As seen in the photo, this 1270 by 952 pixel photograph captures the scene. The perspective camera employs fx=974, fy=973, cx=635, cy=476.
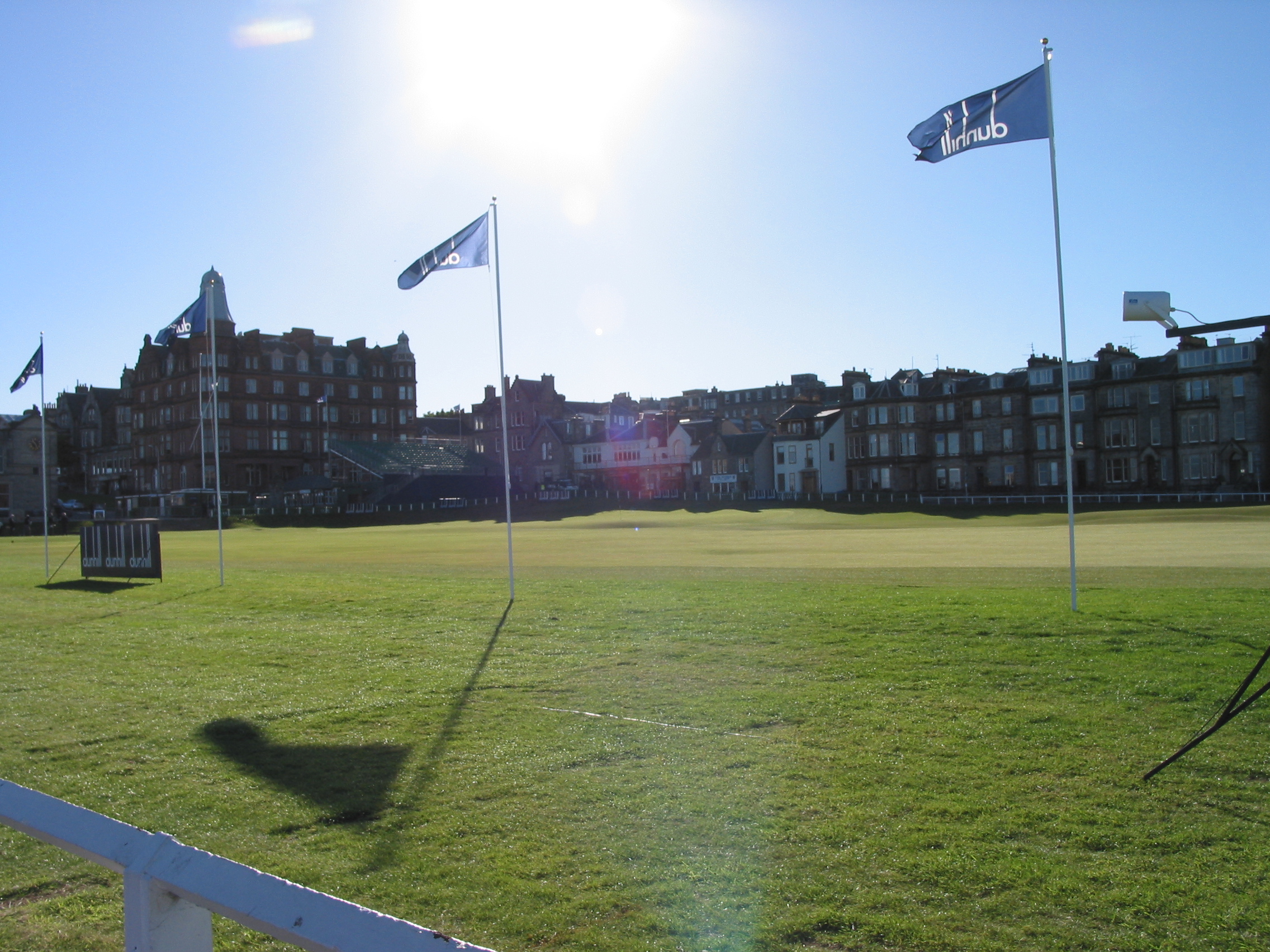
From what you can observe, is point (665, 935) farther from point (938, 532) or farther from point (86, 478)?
point (86, 478)

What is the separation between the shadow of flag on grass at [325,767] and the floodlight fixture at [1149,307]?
22.1ft

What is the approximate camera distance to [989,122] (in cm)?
1587

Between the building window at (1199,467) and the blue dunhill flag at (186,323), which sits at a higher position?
the blue dunhill flag at (186,323)

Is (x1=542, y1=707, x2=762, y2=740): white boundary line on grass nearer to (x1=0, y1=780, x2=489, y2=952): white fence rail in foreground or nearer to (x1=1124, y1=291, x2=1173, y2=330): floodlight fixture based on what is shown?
(x1=1124, y1=291, x2=1173, y2=330): floodlight fixture

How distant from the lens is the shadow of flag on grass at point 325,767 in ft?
24.3

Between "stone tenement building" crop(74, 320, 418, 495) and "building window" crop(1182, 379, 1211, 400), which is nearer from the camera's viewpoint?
"building window" crop(1182, 379, 1211, 400)

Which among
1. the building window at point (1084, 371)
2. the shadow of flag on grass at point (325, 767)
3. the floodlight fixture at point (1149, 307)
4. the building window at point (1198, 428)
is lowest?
the shadow of flag on grass at point (325, 767)

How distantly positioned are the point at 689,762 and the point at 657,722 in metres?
1.37

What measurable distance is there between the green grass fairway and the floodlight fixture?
349 cm

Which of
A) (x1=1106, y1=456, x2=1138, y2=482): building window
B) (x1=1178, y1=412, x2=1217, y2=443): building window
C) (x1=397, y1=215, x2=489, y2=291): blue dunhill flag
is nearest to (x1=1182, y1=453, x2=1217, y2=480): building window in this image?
(x1=1178, y1=412, x2=1217, y2=443): building window

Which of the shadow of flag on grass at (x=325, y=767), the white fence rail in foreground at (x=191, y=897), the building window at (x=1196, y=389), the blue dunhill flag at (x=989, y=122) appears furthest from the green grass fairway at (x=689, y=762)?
the building window at (x=1196, y=389)

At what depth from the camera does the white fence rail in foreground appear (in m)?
2.14

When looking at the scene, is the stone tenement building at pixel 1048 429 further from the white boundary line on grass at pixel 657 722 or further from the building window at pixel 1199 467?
the white boundary line on grass at pixel 657 722

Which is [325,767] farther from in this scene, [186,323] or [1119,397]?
[1119,397]
